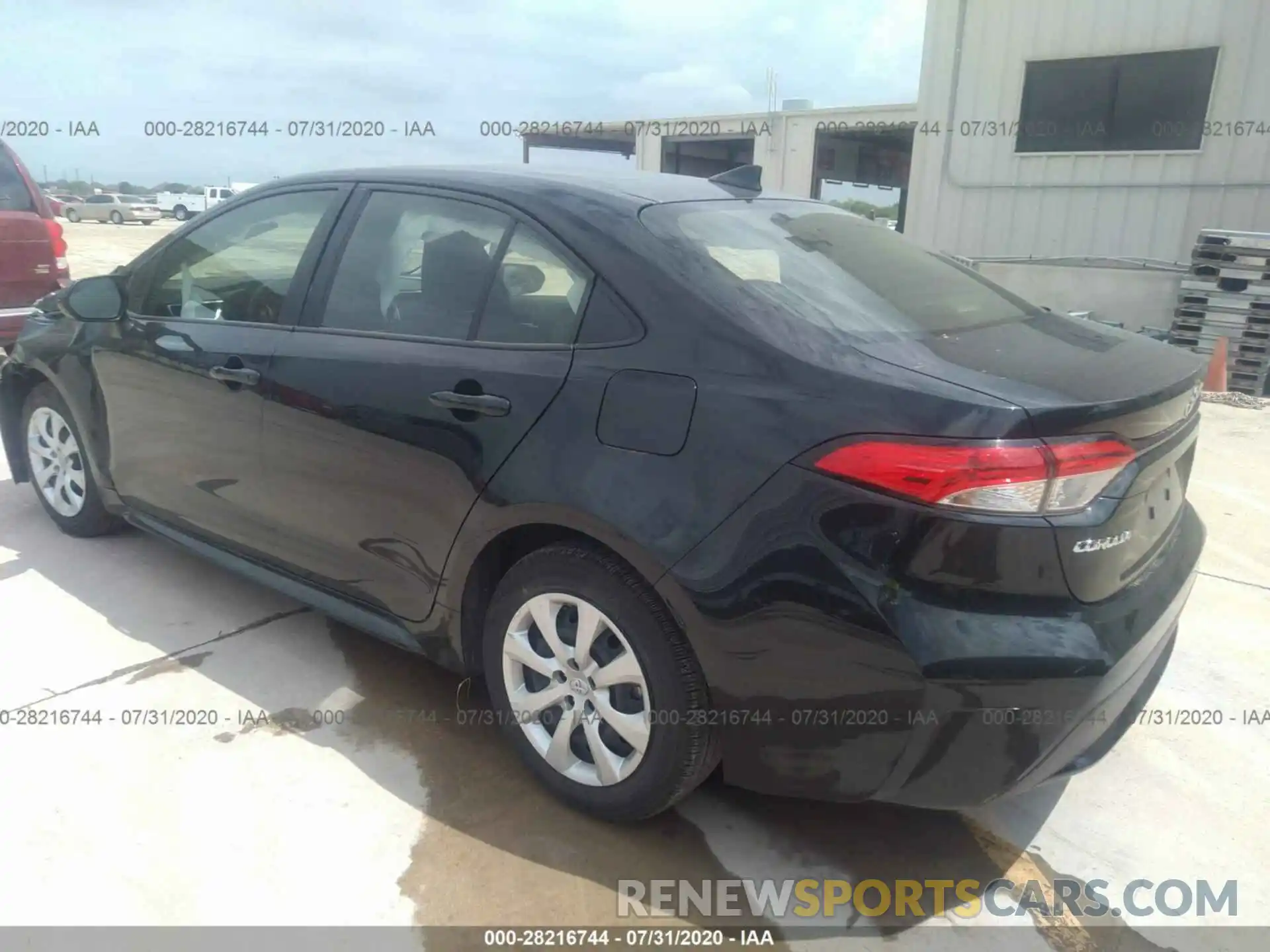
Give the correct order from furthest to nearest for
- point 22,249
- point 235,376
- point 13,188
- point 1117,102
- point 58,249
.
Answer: point 1117,102, point 58,249, point 13,188, point 22,249, point 235,376

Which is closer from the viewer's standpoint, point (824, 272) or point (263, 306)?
point (824, 272)

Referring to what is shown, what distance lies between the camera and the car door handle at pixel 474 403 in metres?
2.44

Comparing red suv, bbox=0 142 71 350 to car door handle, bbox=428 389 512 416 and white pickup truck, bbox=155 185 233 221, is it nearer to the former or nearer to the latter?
car door handle, bbox=428 389 512 416

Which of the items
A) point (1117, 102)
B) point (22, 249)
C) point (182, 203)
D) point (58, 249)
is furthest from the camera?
point (182, 203)

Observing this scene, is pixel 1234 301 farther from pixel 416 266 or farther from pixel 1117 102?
pixel 416 266

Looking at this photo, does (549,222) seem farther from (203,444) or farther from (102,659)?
(102,659)

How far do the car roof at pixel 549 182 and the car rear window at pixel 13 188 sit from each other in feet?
16.9

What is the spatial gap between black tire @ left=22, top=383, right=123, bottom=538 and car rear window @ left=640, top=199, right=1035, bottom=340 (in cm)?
285

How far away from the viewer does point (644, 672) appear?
2238mm

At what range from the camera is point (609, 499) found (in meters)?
2.21

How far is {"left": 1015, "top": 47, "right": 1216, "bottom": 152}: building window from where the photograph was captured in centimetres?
1102

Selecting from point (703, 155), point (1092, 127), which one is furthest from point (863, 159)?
point (1092, 127)

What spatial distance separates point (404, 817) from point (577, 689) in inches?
22.9

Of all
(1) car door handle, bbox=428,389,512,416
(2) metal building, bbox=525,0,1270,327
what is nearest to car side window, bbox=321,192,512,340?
(1) car door handle, bbox=428,389,512,416
